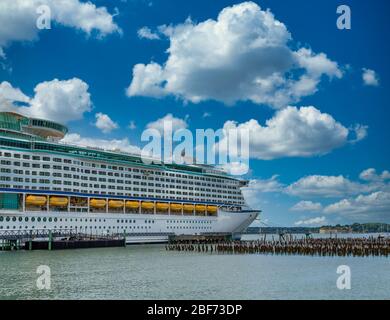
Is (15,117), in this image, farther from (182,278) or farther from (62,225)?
(182,278)

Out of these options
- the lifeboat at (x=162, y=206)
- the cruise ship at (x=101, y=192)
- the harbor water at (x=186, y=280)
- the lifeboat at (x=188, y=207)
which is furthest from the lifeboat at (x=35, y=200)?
the lifeboat at (x=188, y=207)

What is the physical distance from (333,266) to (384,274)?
773 cm

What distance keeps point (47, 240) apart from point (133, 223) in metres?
20.3

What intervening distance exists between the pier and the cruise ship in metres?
1.10

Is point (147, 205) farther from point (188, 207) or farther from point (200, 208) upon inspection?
point (200, 208)

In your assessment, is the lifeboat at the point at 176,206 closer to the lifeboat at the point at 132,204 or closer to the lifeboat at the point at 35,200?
the lifeboat at the point at 132,204

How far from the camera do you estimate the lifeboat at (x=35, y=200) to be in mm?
73938

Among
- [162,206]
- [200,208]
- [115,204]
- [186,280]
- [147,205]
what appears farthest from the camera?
[200,208]

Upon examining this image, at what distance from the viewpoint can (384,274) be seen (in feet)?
148

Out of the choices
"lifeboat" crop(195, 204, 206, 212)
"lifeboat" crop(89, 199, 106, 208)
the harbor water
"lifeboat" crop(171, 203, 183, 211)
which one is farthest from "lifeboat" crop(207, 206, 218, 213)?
the harbor water

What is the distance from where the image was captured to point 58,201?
257ft

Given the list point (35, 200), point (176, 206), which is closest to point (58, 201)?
point (35, 200)

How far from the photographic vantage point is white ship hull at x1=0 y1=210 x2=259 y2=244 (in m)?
72.4

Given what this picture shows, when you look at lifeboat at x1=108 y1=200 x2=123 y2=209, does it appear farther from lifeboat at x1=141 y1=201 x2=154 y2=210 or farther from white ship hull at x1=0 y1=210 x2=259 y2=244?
lifeboat at x1=141 y1=201 x2=154 y2=210
